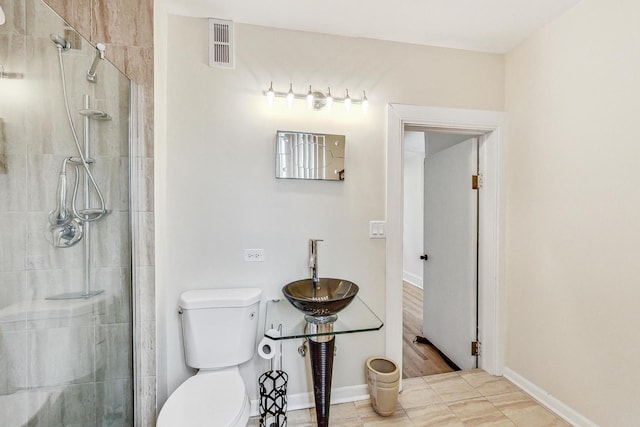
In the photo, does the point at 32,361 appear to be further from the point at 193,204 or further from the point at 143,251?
the point at 193,204

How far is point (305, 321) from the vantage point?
158 cm

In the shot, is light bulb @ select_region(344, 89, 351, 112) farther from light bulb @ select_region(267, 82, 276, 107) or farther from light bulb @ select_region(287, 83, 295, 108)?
light bulb @ select_region(267, 82, 276, 107)

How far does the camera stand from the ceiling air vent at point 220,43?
1.74 metres

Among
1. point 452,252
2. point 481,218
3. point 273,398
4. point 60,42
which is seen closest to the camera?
point 60,42

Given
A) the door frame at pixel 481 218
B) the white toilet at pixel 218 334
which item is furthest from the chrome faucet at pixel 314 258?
the door frame at pixel 481 218

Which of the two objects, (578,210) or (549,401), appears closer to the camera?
(578,210)

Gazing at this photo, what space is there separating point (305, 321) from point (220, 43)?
175 centimetres

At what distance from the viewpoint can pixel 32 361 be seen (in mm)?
1166

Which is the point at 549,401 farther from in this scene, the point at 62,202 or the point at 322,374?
the point at 62,202

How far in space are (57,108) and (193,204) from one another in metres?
0.75

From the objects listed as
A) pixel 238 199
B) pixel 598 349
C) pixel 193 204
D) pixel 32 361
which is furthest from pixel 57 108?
pixel 598 349

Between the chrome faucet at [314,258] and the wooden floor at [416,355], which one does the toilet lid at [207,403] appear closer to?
the chrome faucet at [314,258]

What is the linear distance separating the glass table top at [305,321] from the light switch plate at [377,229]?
459 mm

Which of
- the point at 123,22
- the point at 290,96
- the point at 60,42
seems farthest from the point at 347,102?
the point at 60,42
